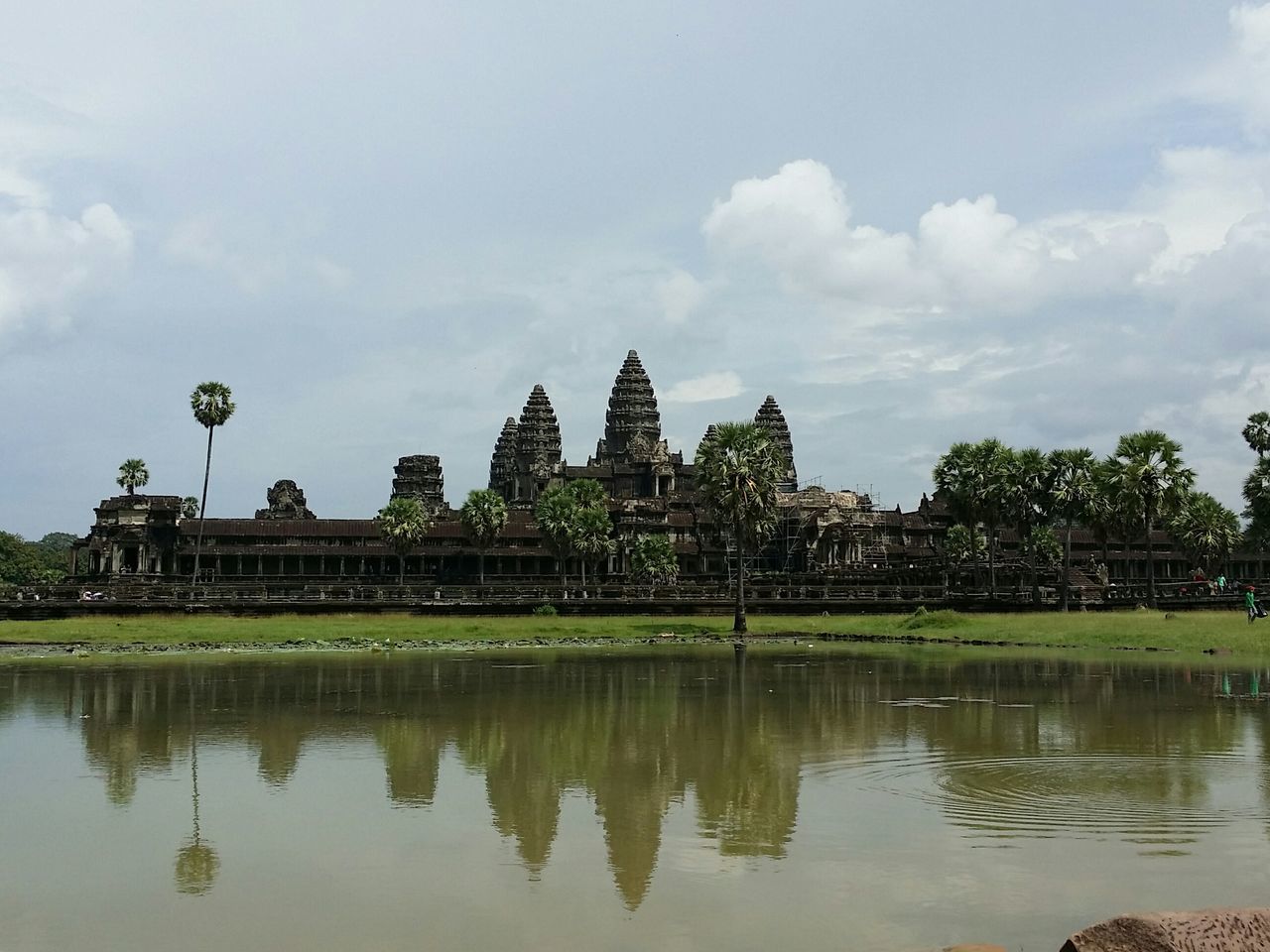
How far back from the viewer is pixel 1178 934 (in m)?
7.30

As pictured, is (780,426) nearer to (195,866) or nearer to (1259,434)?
(1259,434)

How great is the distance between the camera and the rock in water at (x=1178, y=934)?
7.28 metres

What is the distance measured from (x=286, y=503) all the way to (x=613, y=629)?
262ft

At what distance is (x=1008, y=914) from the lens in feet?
35.8

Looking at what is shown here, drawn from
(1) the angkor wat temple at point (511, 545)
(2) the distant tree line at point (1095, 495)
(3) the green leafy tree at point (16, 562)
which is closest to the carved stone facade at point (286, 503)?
(1) the angkor wat temple at point (511, 545)

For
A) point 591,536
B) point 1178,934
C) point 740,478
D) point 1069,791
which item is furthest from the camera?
point 591,536

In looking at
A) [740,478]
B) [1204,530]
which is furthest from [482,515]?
[1204,530]

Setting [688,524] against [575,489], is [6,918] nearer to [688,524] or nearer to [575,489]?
[575,489]

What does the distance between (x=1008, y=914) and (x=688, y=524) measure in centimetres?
11137

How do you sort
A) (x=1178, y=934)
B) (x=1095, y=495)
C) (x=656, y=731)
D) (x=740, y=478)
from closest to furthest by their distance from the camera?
(x=1178, y=934) < (x=656, y=731) < (x=740, y=478) < (x=1095, y=495)

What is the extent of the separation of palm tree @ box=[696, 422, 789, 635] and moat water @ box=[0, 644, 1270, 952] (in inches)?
1216

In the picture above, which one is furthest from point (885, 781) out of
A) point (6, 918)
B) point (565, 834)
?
point (6, 918)

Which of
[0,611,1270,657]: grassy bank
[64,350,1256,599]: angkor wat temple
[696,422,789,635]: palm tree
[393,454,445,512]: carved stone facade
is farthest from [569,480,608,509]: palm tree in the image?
[393,454,445,512]: carved stone facade

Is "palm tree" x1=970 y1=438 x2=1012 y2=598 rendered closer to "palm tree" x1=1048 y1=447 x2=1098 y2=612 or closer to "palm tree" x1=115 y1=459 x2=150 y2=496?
"palm tree" x1=1048 y1=447 x2=1098 y2=612
